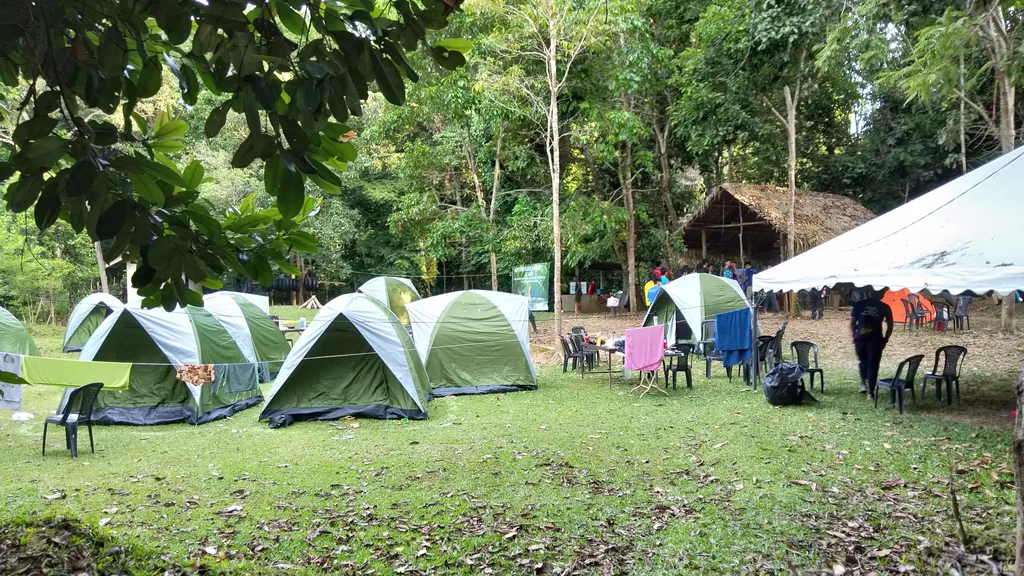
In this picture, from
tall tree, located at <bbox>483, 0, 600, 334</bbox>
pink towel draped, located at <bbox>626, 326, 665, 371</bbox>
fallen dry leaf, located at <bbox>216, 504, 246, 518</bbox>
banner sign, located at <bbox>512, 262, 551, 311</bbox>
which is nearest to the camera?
fallen dry leaf, located at <bbox>216, 504, 246, 518</bbox>

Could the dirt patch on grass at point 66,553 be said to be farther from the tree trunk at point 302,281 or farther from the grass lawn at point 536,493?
the tree trunk at point 302,281

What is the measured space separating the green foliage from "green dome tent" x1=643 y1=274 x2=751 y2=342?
1066 cm

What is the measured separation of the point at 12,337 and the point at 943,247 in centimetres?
1375

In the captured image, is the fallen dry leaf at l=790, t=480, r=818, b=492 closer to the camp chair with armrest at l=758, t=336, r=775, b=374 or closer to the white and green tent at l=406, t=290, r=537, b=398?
the camp chair with armrest at l=758, t=336, r=775, b=374

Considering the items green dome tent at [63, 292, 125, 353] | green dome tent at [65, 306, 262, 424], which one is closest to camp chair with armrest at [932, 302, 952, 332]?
green dome tent at [65, 306, 262, 424]

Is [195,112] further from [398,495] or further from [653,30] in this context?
[398,495]

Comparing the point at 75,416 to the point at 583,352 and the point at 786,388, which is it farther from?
the point at 786,388

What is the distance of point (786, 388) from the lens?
302 inches

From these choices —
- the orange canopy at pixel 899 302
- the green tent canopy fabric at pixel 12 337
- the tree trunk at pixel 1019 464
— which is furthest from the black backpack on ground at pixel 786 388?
the green tent canopy fabric at pixel 12 337

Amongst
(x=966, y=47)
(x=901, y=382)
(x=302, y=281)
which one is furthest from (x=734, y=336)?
(x=302, y=281)

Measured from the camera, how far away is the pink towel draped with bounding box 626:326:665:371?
867cm

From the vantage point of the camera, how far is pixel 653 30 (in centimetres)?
1786

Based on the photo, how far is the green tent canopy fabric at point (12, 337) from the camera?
10.5 metres

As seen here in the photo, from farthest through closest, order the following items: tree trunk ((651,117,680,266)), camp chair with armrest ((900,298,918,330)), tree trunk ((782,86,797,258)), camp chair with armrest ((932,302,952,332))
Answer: tree trunk ((651,117,680,266)) < tree trunk ((782,86,797,258)) < camp chair with armrest ((900,298,918,330)) < camp chair with armrest ((932,302,952,332))
